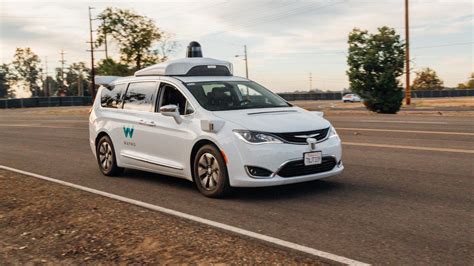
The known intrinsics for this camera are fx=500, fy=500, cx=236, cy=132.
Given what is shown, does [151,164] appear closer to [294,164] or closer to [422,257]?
[294,164]

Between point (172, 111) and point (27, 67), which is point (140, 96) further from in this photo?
point (27, 67)

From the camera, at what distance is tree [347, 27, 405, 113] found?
89.4 feet

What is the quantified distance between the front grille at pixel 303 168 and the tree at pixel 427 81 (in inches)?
4104

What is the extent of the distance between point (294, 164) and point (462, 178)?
2.74 meters

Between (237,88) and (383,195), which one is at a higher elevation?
(237,88)

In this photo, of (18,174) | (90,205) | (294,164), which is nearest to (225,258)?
(294,164)

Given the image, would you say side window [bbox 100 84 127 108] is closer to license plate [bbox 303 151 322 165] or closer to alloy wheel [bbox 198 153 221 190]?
alloy wheel [bbox 198 153 221 190]

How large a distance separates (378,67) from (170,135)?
22704 millimetres

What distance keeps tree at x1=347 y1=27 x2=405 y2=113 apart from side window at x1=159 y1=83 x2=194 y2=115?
21.5m

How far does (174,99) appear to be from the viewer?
7305mm

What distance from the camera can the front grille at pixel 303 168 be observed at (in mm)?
6035

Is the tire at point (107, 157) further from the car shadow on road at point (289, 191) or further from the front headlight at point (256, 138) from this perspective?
the front headlight at point (256, 138)

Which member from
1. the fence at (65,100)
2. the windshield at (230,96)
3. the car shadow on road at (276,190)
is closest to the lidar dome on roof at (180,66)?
the windshield at (230,96)

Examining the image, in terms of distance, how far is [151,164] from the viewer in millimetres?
7508
